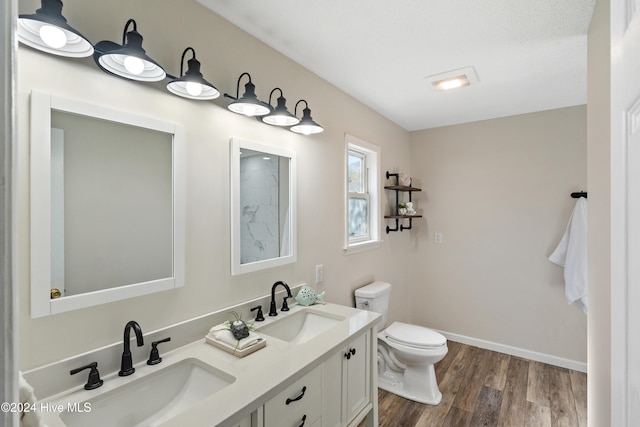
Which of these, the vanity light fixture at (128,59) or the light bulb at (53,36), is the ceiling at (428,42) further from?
the light bulb at (53,36)

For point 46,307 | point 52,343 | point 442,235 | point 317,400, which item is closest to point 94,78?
point 46,307

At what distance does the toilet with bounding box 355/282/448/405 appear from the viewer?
2.27m

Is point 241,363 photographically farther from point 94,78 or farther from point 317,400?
point 94,78

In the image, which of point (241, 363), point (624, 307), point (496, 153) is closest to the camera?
point (624, 307)

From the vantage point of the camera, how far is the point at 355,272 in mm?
2545

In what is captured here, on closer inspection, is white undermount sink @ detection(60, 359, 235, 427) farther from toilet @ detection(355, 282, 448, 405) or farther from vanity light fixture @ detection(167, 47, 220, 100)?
toilet @ detection(355, 282, 448, 405)

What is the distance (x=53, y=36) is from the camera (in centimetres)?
91

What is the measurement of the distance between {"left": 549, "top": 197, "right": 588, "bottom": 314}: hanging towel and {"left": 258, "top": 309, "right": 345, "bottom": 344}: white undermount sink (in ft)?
7.44

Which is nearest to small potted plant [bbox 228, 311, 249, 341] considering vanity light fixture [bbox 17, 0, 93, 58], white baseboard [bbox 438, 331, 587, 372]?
vanity light fixture [bbox 17, 0, 93, 58]

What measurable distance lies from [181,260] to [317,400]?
86 centimetres

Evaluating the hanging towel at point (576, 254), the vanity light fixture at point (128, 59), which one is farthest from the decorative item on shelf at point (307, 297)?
the hanging towel at point (576, 254)

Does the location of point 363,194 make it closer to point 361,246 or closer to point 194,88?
point 361,246

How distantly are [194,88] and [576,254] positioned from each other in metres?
3.18

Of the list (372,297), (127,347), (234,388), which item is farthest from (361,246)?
(127,347)
